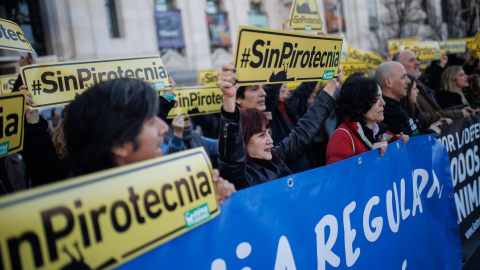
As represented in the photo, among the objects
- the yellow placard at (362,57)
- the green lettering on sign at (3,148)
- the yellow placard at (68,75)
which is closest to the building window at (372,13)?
the yellow placard at (362,57)

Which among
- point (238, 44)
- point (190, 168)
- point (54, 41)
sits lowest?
point (190, 168)

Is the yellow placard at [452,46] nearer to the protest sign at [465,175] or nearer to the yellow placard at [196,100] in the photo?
the protest sign at [465,175]

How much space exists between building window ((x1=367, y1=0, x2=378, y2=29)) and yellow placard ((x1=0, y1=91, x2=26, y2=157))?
91.4ft

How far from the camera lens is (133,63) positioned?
2.98 m

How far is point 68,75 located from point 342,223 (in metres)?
2.00

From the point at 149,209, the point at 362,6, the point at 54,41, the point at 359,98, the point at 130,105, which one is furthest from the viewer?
the point at 362,6

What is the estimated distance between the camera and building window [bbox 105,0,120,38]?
19022 mm

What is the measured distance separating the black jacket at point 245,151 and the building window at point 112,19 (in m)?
18.2

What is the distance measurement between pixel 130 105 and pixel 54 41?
60.1ft

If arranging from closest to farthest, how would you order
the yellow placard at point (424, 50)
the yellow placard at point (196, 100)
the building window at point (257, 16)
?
the yellow placard at point (196, 100) < the yellow placard at point (424, 50) < the building window at point (257, 16)

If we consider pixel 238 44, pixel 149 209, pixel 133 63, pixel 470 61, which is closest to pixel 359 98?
pixel 238 44

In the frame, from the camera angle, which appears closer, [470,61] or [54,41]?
[470,61]

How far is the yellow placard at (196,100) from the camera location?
13.9ft

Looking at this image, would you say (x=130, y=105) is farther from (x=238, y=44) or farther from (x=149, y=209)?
(x=238, y=44)
